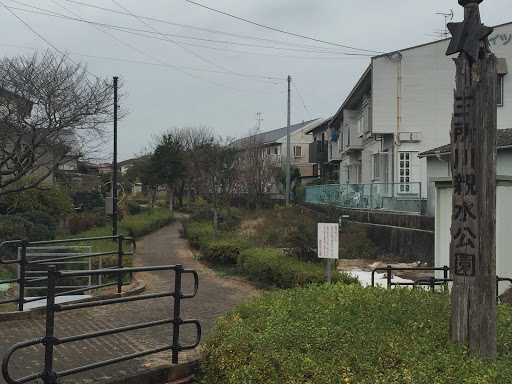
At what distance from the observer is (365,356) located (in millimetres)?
4012

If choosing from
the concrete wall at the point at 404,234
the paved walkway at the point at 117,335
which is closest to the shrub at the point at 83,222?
the paved walkway at the point at 117,335

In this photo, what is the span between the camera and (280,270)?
11539 mm

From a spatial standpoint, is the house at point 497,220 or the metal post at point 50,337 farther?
the house at point 497,220

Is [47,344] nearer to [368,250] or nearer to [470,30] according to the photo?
[470,30]

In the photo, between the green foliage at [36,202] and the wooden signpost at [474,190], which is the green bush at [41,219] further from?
the wooden signpost at [474,190]

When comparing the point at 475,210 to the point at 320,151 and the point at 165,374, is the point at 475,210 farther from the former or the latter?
the point at 320,151

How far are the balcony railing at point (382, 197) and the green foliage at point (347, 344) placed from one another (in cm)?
1056

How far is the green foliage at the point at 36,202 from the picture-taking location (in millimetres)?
20078

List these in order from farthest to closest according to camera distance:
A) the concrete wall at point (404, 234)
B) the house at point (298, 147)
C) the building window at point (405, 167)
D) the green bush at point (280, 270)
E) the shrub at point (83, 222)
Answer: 1. the house at point (298, 147)
2. the shrub at point (83, 222)
3. the building window at point (405, 167)
4. the concrete wall at point (404, 234)
5. the green bush at point (280, 270)

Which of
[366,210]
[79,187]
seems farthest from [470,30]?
[79,187]

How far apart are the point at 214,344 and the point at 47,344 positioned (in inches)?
63.9

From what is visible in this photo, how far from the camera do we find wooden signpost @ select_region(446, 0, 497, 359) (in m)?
4.23

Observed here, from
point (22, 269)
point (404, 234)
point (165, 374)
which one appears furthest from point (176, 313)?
point (404, 234)

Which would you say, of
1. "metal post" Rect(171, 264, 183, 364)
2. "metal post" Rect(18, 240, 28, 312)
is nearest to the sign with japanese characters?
"metal post" Rect(171, 264, 183, 364)
